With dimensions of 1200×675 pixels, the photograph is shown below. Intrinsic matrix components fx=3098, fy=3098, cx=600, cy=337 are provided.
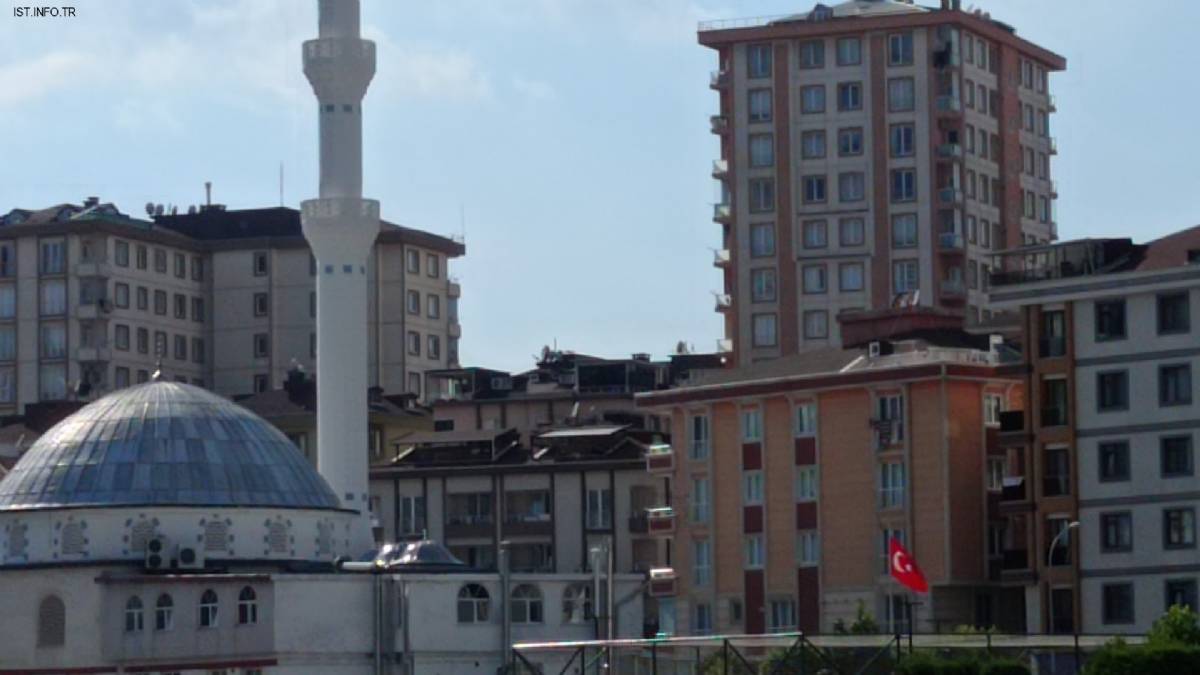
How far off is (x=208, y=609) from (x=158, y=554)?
3.17 meters

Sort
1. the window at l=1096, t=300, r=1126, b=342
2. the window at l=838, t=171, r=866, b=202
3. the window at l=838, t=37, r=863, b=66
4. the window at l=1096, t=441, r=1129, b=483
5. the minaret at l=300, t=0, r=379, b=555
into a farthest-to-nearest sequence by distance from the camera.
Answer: the window at l=838, t=171, r=866, b=202 → the window at l=838, t=37, r=863, b=66 → the minaret at l=300, t=0, r=379, b=555 → the window at l=1096, t=300, r=1126, b=342 → the window at l=1096, t=441, r=1129, b=483

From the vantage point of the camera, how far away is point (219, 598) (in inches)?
3861

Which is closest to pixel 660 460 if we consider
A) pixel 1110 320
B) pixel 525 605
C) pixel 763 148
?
pixel 525 605

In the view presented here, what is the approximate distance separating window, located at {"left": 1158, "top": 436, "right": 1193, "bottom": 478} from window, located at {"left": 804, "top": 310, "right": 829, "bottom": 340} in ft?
147

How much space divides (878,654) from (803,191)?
71.6 metres

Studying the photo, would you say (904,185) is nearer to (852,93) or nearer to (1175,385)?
(852,93)

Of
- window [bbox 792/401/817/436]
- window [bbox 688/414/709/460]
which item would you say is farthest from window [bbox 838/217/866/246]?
window [bbox 792/401/817/436]

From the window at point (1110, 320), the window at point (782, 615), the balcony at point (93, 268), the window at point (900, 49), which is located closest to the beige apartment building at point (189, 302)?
the balcony at point (93, 268)

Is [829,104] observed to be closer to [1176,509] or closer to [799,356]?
[799,356]

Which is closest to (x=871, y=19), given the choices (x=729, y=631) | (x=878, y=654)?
(x=729, y=631)

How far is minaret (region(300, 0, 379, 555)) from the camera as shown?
353 ft

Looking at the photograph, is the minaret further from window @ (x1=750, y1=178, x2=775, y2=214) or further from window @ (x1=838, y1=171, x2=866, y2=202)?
window @ (x1=838, y1=171, x2=866, y2=202)

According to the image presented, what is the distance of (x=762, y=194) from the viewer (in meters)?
135

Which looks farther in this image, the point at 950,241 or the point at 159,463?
the point at 950,241
